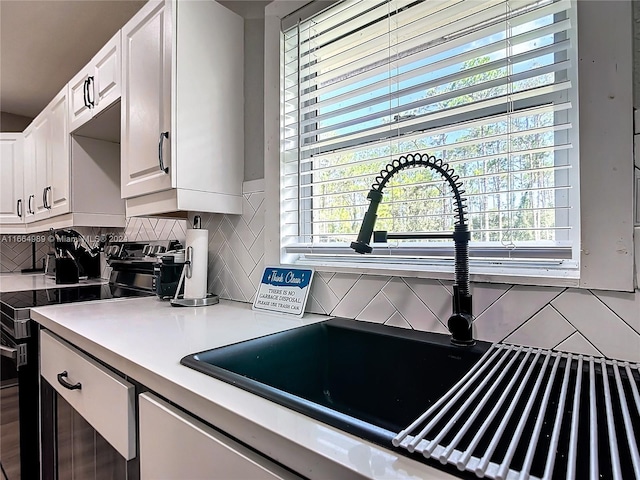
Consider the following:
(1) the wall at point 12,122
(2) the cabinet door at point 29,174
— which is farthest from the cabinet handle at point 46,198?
(1) the wall at point 12,122

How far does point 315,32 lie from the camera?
1.33 m

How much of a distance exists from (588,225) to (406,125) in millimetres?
550

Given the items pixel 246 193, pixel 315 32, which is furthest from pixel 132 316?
pixel 315 32

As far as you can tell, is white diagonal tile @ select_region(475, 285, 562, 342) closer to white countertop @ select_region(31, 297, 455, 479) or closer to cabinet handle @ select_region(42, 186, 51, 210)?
white countertop @ select_region(31, 297, 455, 479)

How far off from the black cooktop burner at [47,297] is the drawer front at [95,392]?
0.34 m

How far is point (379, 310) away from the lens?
106 cm

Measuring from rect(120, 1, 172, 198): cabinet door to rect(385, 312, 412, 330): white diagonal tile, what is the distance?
914mm

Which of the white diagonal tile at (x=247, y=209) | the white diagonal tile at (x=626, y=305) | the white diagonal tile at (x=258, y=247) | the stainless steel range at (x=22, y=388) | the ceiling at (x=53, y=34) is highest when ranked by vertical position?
the ceiling at (x=53, y=34)

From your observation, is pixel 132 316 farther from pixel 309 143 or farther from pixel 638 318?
pixel 638 318

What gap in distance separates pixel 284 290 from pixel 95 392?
0.60 m

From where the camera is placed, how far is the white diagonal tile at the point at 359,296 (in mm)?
1069

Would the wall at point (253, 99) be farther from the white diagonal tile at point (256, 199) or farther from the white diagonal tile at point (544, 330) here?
the white diagonal tile at point (544, 330)

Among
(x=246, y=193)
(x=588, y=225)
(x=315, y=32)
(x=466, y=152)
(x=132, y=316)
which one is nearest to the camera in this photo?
(x=588, y=225)

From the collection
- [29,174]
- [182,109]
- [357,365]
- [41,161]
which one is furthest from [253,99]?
[29,174]
